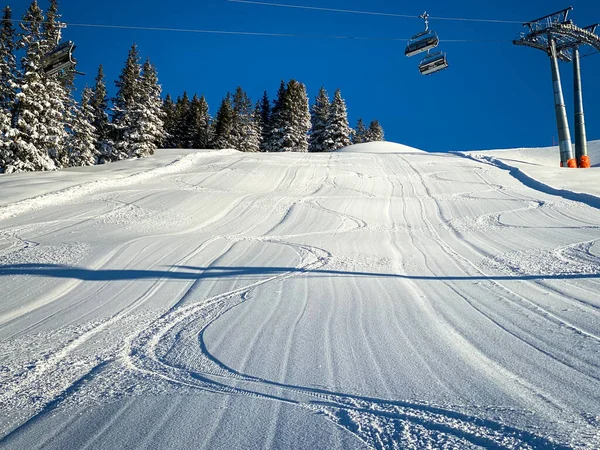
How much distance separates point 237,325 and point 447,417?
2283 millimetres

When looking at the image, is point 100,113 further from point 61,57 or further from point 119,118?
point 61,57

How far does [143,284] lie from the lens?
5.50m

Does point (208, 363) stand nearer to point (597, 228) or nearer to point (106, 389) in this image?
point (106, 389)

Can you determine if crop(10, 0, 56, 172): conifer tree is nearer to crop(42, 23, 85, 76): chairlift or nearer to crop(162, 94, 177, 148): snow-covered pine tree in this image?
crop(42, 23, 85, 76): chairlift

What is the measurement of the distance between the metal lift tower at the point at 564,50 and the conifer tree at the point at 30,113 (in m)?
30.2

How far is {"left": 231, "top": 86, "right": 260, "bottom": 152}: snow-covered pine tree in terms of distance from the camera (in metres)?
54.8

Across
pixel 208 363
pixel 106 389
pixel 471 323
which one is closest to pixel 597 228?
pixel 471 323

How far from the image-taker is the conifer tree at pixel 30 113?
955 inches

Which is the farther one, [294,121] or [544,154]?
[294,121]

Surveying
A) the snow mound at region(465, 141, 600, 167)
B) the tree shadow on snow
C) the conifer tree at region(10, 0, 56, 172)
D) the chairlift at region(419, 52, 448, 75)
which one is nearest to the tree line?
the conifer tree at region(10, 0, 56, 172)

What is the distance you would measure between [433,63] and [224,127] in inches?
1679

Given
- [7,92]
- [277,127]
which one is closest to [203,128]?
[277,127]

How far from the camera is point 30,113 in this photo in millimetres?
24688

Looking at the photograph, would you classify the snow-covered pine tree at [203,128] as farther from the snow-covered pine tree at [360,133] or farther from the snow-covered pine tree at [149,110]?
the snow-covered pine tree at [360,133]
